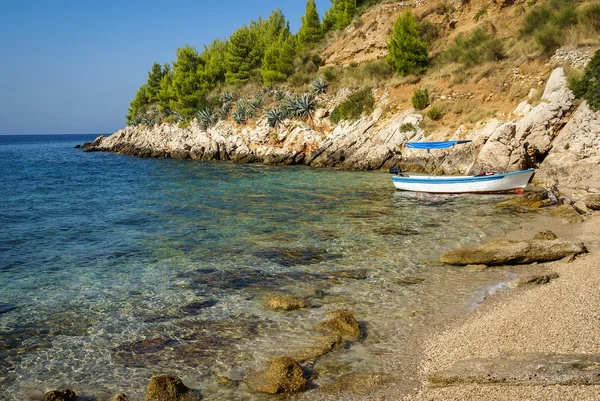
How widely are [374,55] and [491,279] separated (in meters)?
42.9

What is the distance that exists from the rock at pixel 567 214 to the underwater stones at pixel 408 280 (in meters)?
7.61

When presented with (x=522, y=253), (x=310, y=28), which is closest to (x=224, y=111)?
(x=310, y=28)

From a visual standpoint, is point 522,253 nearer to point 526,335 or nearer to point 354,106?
point 526,335

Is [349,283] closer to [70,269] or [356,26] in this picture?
[70,269]

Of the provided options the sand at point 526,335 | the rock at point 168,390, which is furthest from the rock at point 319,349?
the rock at point 168,390

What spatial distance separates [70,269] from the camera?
38.8ft

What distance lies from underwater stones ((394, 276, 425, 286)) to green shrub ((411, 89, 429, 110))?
27.7 m

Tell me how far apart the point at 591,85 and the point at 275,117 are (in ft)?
92.7

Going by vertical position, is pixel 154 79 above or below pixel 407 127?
above

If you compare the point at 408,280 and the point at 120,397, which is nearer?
the point at 120,397

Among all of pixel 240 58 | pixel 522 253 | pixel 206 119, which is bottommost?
pixel 522 253

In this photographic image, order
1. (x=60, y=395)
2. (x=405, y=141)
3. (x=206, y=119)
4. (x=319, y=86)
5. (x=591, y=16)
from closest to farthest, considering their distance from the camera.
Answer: (x=60, y=395) < (x=591, y=16) < (x=405, y=141) < (x=319, y=86) < (x=206, y=119)

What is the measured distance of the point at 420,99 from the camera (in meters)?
35.5

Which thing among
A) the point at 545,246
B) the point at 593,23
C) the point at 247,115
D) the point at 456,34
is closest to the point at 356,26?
the point at 456,34
